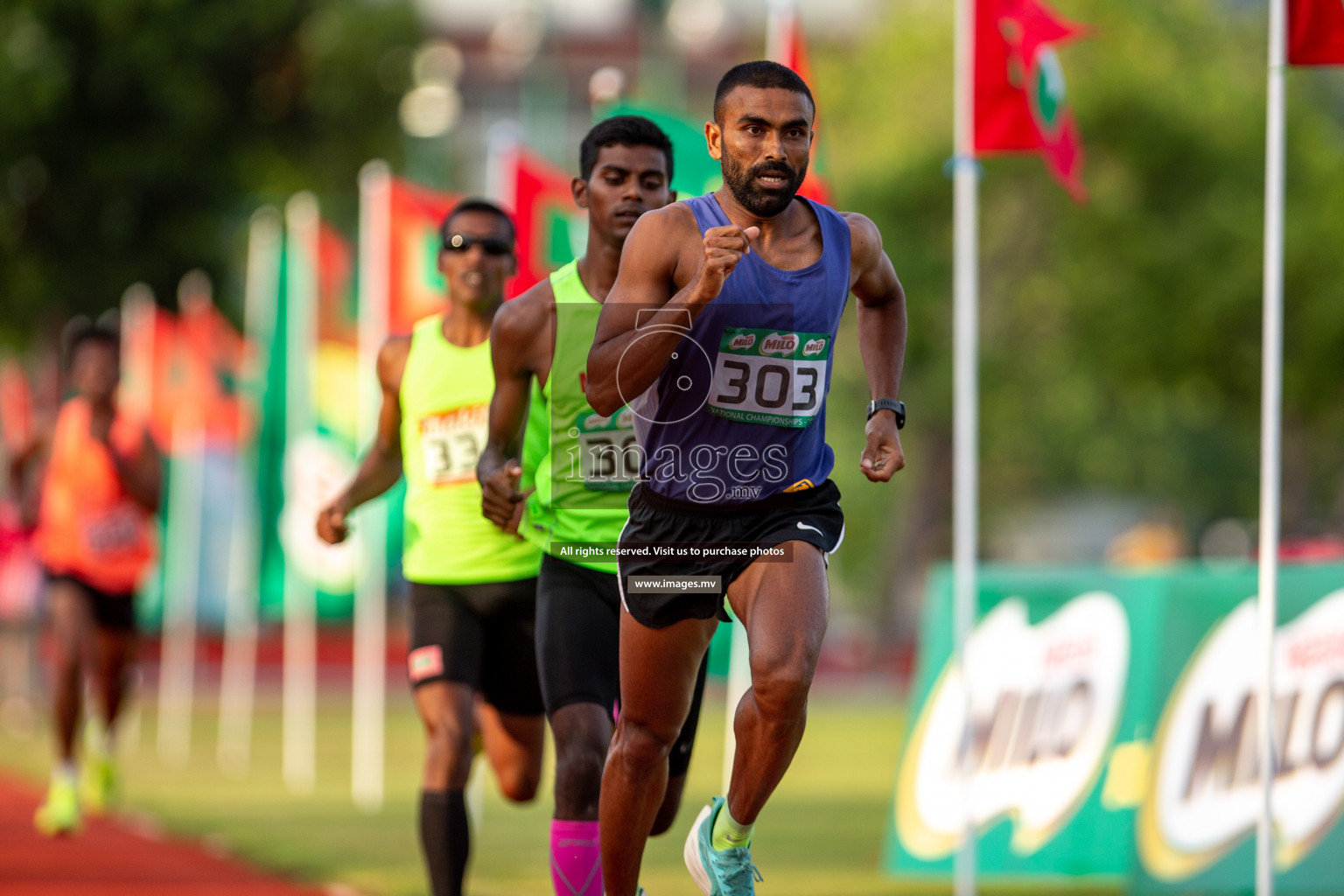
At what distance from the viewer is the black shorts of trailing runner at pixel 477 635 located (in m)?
6.72

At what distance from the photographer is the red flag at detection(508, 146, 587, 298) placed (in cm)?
1238

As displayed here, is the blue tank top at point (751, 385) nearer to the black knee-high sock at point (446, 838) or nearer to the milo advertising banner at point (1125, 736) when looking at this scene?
the black knee-high sock at point (446, 838)

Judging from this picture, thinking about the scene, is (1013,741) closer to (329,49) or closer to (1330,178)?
(329,49)

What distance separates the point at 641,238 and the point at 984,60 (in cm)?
416

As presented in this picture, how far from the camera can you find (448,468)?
275 inches

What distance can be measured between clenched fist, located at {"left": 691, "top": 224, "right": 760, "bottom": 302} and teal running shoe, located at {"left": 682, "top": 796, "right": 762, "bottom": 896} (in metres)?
1.51

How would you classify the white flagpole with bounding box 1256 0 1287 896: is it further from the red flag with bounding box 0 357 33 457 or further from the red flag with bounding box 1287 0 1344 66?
the red flag with bounding box 0 357 33 457

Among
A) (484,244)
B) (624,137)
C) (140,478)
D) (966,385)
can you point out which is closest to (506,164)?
(140,478)

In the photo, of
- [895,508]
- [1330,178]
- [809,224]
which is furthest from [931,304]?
[809,224]

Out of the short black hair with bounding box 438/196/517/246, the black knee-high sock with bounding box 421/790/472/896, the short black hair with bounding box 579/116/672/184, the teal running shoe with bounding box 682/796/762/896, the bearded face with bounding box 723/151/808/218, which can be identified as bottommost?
the black knee-high sock with bounding box 421/790/472/896

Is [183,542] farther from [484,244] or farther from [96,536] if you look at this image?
[484,244]

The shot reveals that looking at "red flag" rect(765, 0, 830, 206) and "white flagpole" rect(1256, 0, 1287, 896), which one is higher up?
"red flag" rect(765, 0, 830, 206)

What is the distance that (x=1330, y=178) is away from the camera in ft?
115

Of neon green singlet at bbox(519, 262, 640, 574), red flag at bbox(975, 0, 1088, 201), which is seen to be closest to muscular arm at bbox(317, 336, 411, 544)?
neon green singlet at bbox(519, 262, 640, 574)
